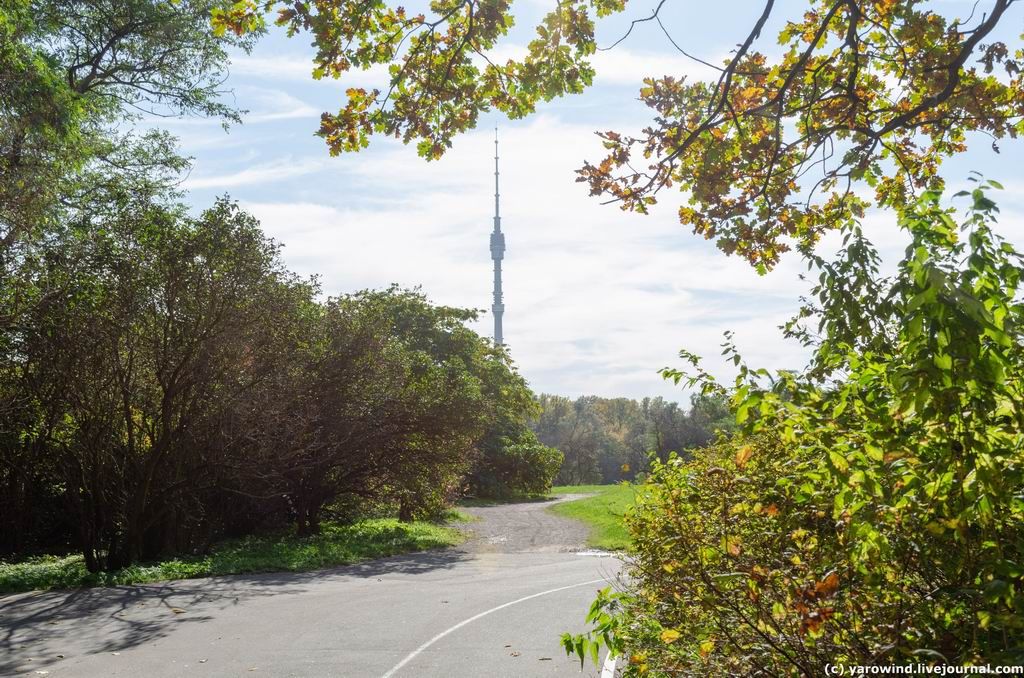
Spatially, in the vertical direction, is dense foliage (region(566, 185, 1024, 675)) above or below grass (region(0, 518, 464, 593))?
above

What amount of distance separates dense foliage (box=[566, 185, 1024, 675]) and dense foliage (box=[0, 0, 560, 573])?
13.4 m

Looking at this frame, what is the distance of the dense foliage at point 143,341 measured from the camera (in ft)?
51.5

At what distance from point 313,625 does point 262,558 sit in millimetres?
9316

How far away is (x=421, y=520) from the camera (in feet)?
114

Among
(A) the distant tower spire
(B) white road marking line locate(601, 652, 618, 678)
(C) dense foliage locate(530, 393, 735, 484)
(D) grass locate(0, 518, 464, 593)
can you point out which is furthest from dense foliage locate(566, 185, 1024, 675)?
(A) the distant tower spire

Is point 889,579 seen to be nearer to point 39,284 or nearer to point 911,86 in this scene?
point 911,86

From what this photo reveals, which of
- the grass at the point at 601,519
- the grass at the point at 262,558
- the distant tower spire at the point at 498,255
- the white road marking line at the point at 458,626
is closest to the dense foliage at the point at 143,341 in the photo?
the grass at the point at 262,558

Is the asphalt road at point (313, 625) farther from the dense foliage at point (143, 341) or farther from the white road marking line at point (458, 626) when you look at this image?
the dense foliage at point (143, 341)

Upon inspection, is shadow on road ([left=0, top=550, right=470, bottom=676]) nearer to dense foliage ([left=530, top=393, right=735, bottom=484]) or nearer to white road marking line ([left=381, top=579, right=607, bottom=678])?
white road marking line ([left=381, top=579, right=607, bottom=678])

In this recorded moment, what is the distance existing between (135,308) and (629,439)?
119m

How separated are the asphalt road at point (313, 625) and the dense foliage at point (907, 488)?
570 cm

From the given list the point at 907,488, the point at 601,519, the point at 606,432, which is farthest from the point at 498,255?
the point at 907,488

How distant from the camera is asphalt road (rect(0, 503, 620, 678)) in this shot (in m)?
9.80

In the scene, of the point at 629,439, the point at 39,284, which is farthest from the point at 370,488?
the point at 629,439
